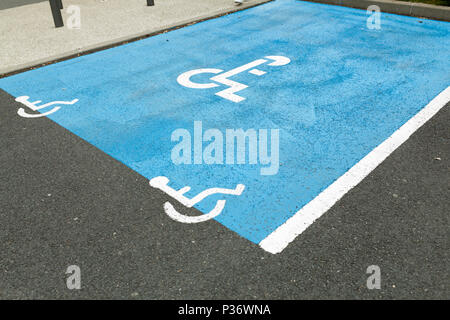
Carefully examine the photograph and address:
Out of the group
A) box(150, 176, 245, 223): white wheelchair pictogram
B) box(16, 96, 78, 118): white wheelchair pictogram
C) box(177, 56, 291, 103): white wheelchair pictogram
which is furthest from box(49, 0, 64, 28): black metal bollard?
box(150, 176, 245, 223): white wheelchair pictogram

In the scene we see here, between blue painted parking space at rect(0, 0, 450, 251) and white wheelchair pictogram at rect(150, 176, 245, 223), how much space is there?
0.01 m

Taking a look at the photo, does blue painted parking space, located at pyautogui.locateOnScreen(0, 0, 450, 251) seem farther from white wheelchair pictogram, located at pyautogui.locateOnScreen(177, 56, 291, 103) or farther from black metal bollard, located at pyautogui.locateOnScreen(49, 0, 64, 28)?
black metal bollard, located at pyautogui.locateOnScreen(49, 0, 64, 28)

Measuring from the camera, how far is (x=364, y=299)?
3021 millimetres

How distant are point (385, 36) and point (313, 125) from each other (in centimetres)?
449

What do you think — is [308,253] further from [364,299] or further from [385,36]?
[385,36]

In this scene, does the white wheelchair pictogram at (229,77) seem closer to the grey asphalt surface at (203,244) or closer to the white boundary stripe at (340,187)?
the white boundary stripe at (340,187)

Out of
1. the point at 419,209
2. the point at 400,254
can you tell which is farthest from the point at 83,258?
the point at 419,209

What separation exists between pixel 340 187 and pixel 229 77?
3.59 meters

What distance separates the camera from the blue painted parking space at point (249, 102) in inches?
172

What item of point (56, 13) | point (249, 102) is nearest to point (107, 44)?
point (56, 13)

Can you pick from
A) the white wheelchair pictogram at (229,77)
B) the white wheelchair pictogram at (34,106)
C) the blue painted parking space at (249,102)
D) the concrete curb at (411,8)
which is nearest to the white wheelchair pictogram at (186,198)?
the blue painted parking space at (249,102)

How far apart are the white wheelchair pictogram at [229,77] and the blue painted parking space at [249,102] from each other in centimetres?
4

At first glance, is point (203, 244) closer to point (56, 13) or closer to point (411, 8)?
point (56, 13)

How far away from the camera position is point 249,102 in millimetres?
6199
